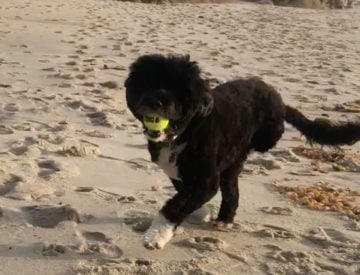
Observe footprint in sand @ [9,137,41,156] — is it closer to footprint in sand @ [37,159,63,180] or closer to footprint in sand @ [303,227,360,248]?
footprint in sand @ [37,159,63,180]

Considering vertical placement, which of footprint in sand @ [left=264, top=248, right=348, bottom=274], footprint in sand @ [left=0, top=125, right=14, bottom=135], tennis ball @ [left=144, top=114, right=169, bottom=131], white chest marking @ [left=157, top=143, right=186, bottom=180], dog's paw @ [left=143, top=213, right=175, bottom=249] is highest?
tennis ball @ [left=144, top=114, right=169, bottom=131]

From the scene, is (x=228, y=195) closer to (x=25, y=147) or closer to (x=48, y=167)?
(x=48, y=167)

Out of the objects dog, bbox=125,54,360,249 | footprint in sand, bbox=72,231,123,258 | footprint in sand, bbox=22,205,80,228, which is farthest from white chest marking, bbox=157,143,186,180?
footprint in sand, bbox=22,205,80,228

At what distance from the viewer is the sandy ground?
3443mm

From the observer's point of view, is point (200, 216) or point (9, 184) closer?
point (200, 216)

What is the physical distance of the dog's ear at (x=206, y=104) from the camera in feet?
10.9

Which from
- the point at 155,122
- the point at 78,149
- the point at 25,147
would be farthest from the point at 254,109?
the point at 25,147

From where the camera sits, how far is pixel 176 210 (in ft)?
11.3

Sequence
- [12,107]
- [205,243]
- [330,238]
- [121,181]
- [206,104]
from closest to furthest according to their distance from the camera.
Answer: [206,104], [205,243], [330,238], [121,181], [12,107]

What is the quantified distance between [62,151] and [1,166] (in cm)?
62

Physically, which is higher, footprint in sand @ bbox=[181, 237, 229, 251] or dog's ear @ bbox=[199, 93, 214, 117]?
dog's ear @ bbox=[199, 93, 214, 117]

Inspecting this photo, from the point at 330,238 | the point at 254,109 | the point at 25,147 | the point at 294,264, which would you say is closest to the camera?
the point at 294,264

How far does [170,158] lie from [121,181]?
1.20 metres

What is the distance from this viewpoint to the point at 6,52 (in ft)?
32.4
